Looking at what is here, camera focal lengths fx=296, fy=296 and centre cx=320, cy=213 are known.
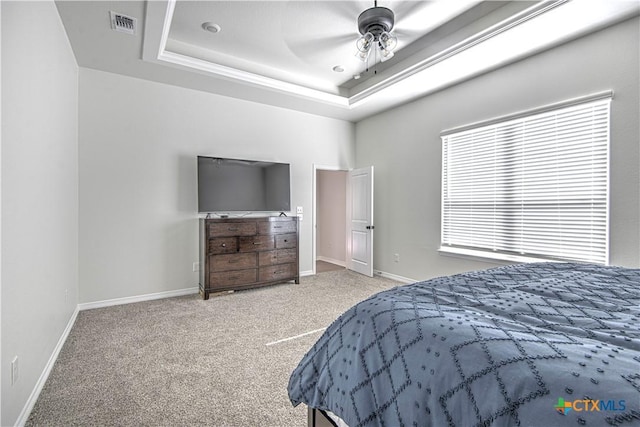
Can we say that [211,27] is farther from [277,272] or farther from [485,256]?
[485,256]

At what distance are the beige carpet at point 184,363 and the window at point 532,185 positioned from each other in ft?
6.37

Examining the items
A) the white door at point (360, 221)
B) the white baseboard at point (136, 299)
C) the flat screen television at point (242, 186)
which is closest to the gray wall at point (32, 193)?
the white baseboard at point (136, 299)

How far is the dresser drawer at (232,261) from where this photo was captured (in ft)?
12.8

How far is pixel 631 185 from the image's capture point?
8.54 feet

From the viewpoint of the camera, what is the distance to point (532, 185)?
3.29 meters

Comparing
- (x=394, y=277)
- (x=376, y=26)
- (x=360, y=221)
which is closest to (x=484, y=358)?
(x=376, y=26)

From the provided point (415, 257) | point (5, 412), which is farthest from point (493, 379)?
point (415, 257)

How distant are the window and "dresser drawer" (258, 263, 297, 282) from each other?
2248mm

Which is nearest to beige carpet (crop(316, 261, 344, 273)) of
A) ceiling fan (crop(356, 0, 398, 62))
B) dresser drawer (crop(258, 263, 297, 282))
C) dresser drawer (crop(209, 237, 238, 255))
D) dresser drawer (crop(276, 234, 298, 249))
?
dresser drawer (crop(258, 263, 297, 282))

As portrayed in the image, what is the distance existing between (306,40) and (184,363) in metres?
3.52

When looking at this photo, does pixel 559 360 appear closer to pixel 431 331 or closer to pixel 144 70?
pixel 431 331

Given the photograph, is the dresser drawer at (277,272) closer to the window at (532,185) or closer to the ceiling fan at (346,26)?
the window at (532,185)

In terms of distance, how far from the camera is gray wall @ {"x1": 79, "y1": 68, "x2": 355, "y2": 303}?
3553mm

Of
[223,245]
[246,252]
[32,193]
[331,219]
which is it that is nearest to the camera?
[32,193]
